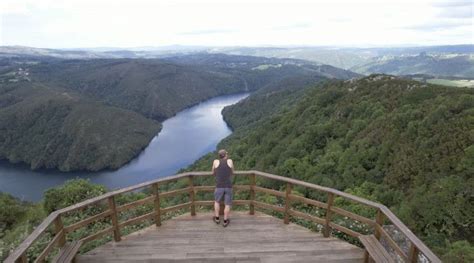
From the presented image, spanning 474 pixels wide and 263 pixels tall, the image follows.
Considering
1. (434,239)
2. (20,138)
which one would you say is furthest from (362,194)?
(20,138)

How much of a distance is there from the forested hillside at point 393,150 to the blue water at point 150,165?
105 ft

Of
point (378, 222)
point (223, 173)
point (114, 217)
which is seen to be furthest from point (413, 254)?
point (114, 217)

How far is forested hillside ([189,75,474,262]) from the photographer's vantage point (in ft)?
60.8

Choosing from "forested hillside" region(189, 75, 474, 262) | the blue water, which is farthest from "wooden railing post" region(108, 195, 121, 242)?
the blue water

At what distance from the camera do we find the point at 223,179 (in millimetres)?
6898

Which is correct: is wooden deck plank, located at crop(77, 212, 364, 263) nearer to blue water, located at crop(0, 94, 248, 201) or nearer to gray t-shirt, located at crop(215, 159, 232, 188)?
gray t-shirt, located at crop(215, 159, 232, 188)

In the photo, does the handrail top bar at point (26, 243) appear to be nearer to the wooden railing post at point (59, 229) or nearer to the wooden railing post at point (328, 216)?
the wooden railing post at point (59, 229)

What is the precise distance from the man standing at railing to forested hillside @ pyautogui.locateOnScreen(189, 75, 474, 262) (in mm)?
7252

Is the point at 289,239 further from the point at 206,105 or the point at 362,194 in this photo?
the point at 206,105

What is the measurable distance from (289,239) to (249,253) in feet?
2.98

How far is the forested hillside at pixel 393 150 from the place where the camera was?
18.5 metres

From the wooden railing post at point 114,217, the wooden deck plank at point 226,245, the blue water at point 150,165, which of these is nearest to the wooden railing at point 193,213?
the wooden railing post at point 114,217

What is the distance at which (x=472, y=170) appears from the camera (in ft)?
66.7

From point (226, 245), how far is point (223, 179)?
1275 millimetres
